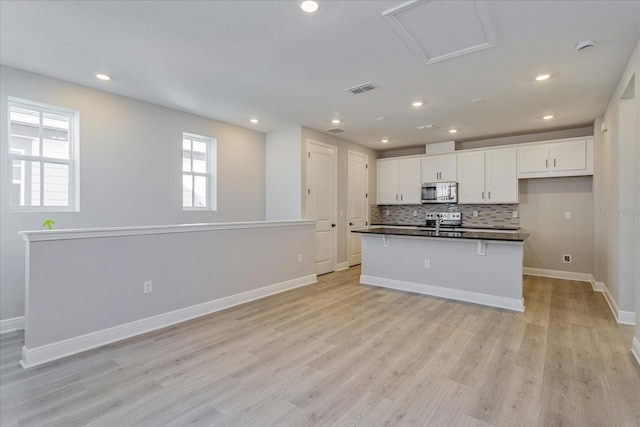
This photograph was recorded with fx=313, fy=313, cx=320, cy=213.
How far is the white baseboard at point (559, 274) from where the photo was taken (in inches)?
209

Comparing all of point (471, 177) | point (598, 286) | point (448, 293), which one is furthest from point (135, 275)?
point (598, 286)

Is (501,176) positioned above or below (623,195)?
above

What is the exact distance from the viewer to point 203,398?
6.72 ft

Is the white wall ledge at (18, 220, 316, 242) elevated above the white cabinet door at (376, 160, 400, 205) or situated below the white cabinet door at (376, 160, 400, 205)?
below

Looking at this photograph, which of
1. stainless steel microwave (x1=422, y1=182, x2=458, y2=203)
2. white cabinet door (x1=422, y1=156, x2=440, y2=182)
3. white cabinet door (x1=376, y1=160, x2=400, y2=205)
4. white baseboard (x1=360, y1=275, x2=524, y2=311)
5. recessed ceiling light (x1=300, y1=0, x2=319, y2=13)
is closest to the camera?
recessed ceiling light (x1=300, y1=0, x2=319, y2=13)

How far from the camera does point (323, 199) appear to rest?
19.4ft

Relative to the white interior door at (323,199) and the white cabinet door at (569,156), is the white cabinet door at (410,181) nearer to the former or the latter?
the white interior door at (323,199)

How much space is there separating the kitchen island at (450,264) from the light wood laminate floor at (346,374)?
451mm

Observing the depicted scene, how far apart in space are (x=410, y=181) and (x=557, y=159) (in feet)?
8.50

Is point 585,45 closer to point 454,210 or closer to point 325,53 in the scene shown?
point 325,53

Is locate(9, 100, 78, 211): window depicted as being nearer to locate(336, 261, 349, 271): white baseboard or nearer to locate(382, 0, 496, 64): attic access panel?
locate(382, 0, 496, 64): attic access panel

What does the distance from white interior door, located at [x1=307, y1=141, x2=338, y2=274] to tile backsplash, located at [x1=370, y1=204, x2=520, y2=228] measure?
1.59 meters

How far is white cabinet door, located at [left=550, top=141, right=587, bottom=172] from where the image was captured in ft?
16.6

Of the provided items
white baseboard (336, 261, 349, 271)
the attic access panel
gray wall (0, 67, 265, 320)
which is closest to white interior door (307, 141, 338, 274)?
white baseboard (336, 261, 349, 271)
